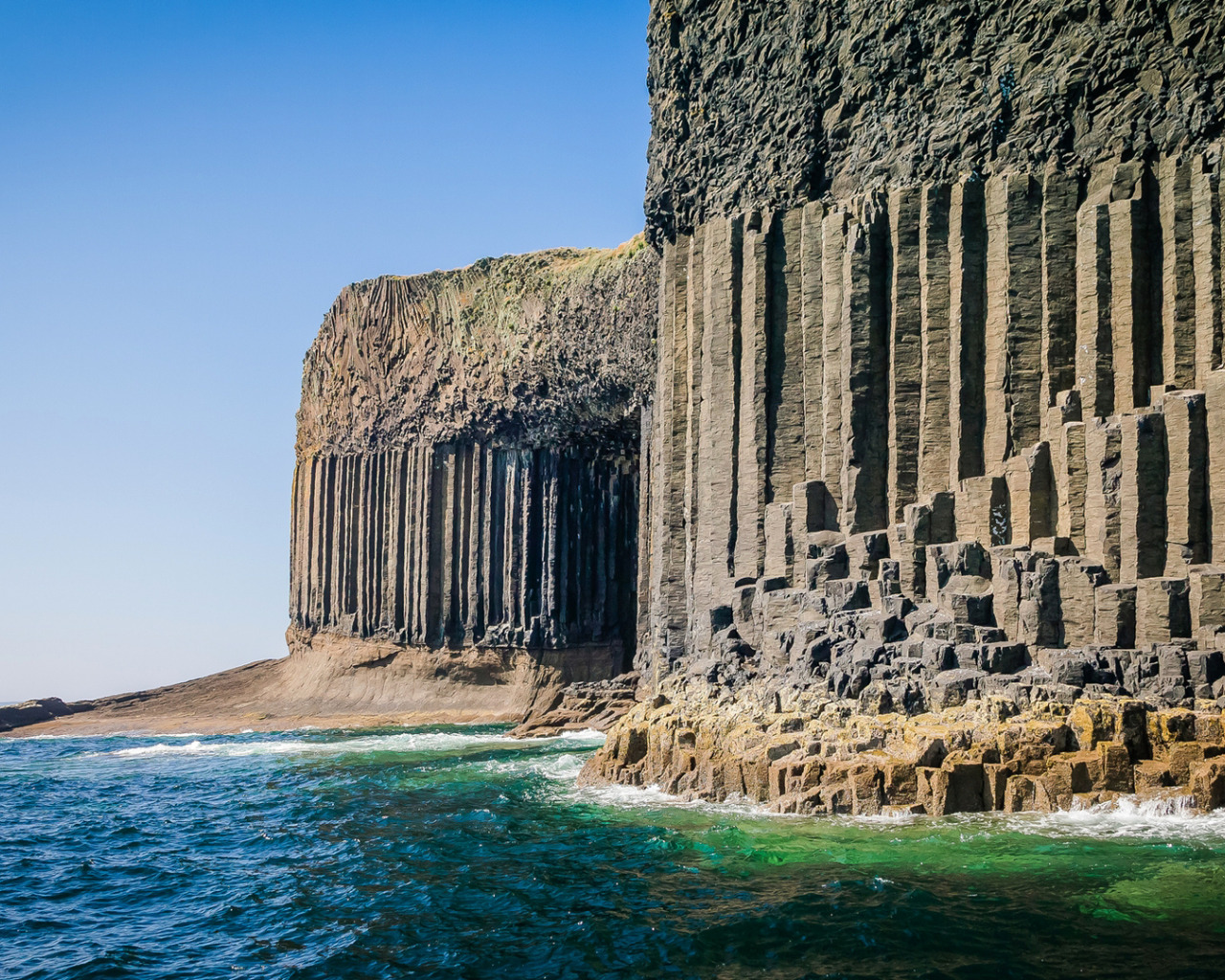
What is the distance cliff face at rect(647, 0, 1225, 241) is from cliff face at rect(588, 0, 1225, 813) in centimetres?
7

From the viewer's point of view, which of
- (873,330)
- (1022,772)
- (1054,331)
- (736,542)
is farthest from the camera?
(736,542)

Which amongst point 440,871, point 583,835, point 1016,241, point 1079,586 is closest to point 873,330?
point 1016,241

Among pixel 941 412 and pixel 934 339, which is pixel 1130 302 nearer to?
pixel 934 339

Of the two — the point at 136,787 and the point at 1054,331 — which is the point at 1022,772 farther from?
the point at 136,787

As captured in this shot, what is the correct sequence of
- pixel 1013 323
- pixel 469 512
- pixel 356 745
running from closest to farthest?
pixel 1013 323
pixel 356 745
pixel 469 512

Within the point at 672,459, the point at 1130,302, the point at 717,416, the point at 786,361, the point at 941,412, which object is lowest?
the point at 672,459

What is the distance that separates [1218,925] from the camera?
43.6ft

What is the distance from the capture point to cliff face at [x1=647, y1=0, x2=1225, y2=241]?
83.8 ft

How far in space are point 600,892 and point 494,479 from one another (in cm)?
3781

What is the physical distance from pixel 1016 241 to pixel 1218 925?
686 inches

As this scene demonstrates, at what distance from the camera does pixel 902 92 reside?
29.6 metres

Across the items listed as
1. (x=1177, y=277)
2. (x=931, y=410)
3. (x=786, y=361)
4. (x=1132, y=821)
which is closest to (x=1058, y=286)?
(x=1177, y=277)

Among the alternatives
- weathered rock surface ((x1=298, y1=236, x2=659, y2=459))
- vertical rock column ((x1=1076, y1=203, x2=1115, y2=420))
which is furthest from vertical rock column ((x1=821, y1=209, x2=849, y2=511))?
weathered rock surface ((x1=298, y1=236, x2=659, y2=459))

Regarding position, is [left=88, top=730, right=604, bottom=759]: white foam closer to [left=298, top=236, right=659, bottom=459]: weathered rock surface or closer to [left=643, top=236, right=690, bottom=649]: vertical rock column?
[left=643, top=236, right=690, bottom=649]: vertical rock column
